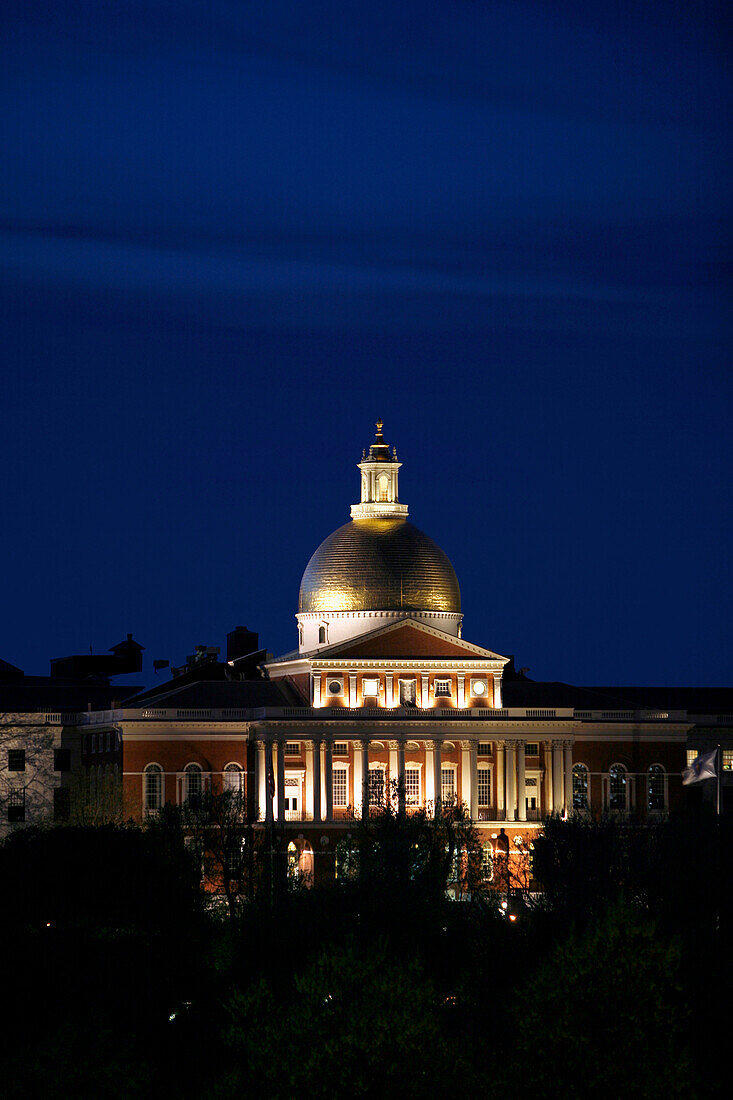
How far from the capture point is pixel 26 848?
96.6 metres

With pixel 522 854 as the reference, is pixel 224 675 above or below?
above

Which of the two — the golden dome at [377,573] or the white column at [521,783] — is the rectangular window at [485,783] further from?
the golden dome at [377,573]

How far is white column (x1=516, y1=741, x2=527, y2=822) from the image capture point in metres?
138

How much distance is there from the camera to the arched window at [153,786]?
443 feet

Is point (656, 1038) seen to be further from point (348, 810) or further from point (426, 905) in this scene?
point (348, 810)

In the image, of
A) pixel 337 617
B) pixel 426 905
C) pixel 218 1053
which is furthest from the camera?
pixel 337 617

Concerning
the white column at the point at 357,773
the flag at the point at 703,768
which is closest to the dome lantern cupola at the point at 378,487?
the white column at the point at 357,773

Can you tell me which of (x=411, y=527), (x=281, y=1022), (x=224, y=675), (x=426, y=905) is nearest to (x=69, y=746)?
(x=224, y=675)

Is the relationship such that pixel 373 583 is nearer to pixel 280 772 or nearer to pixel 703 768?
pixel 280 772

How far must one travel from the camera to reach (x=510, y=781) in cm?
13900

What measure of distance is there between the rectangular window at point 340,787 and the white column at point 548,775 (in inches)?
465

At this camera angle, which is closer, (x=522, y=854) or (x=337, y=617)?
(x=522, y=854)

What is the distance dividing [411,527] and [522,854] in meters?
23.6

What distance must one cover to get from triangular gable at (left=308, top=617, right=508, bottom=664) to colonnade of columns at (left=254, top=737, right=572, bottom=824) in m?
4.99
